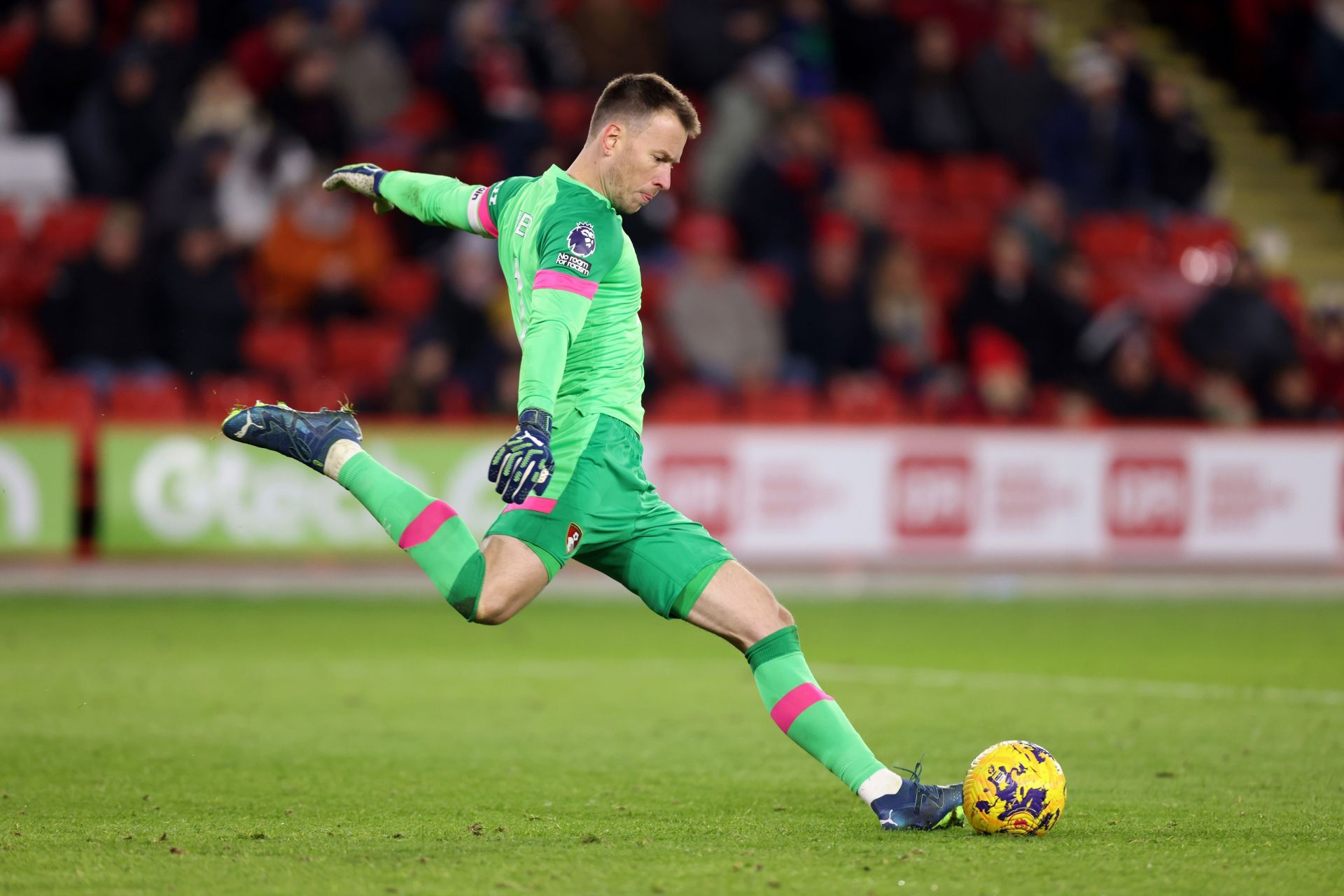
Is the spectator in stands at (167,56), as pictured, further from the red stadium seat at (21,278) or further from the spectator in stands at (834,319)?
→ the spectator in stands at (834,319)

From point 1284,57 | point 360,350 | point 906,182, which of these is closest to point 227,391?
point 360,350

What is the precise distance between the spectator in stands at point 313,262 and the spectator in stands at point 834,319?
391cm

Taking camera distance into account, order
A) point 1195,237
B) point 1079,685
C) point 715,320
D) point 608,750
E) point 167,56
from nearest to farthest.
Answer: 1. point 608,750
2. point 1079,685
3. point 715,320
4. point 167,56
5. point 1195,237

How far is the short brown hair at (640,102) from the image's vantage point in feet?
17.3

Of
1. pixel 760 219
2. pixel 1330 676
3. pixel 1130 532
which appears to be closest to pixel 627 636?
pixel 1330 676

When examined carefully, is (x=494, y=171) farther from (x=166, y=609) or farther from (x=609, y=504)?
(x=609, y=504)

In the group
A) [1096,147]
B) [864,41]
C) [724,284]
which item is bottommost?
[724,284]

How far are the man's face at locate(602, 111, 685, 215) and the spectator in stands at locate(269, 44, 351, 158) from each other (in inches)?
447

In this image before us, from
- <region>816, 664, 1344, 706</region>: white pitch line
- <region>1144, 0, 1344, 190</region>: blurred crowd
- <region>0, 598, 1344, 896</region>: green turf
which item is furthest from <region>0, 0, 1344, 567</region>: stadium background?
<region>816, 664, 1344, 706</region>: white pitch line

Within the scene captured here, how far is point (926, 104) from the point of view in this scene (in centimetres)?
1845

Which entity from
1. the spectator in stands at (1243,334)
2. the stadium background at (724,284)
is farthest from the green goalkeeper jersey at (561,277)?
the spectator in stands at (1243,334)

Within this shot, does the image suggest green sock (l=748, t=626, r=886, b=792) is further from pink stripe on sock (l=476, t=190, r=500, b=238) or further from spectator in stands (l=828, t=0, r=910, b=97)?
spectator in stands (l=828, t=0, r=910, b=97)

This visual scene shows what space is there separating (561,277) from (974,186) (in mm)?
14029

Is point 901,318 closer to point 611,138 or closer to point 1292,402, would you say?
point 1292,402
